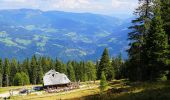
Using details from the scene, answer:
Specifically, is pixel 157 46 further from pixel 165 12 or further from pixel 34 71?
pixel 34 71

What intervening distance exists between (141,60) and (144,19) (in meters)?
7.86

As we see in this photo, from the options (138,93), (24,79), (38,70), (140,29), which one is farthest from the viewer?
(38,70)

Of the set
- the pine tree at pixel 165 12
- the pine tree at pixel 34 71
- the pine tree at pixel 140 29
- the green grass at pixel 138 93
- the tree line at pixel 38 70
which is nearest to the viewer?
the green grass at pixel 138 93

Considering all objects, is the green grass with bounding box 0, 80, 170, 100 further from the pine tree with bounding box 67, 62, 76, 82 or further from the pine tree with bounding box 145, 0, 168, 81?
the pine tree with bounding box 67, 62, 76, 82

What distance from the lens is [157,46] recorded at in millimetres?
51312

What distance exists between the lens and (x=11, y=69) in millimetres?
153375

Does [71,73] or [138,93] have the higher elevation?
[71,73]

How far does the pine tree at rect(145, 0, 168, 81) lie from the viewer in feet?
164

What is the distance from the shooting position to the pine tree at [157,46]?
5003 centimetres

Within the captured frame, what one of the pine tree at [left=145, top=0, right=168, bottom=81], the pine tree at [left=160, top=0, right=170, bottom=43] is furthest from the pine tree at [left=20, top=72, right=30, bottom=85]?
the pine tree at [left=160, top=0, right=170, bottom=43]

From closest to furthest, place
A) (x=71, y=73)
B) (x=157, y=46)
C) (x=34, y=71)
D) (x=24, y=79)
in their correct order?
(x=157, y=46), (x=24, y=79), (x=34, y=71), (x=71, y=73)

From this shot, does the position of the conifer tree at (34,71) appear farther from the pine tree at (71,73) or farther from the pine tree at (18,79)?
the pine tree at (71,73)

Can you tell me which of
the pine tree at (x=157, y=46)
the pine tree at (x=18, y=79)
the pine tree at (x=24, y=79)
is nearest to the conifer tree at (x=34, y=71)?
the pine tree at (x=24, y=79)

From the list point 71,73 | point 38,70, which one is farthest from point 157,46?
point 38,70
